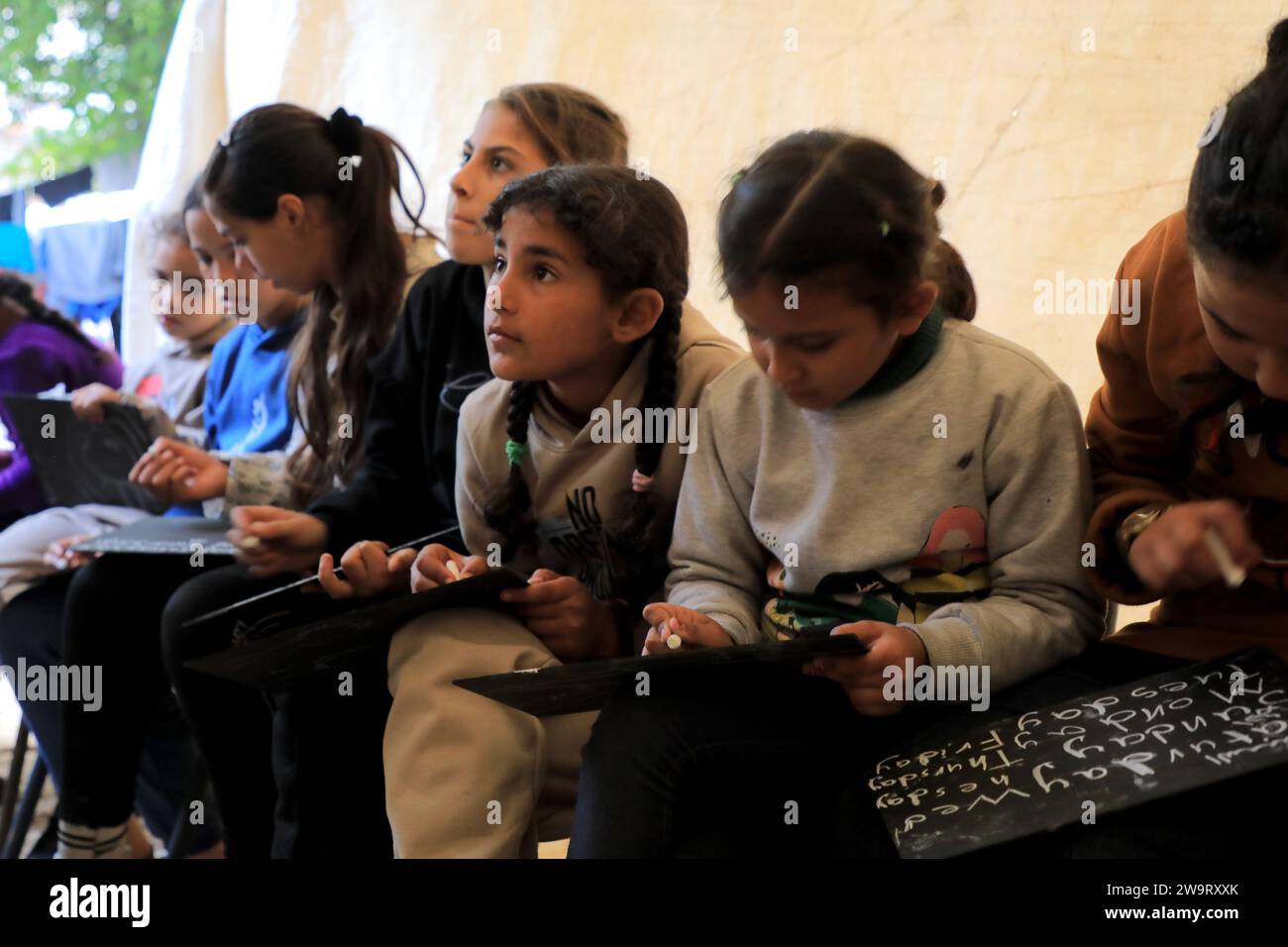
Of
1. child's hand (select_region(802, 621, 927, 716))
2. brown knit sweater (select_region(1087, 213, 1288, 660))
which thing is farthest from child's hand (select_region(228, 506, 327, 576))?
brown knit sweater (select_region(1087, 213, 1288, 660))

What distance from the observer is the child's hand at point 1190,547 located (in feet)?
2.89

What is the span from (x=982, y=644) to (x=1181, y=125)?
1064 mm

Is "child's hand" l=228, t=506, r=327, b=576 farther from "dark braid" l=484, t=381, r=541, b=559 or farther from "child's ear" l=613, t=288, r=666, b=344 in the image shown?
"child's ear" l=613, t=288, r=666, b=344

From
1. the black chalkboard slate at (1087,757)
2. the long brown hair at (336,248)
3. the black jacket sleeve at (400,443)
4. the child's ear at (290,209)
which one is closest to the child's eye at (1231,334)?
the black chalkboard slate at (1087,757)

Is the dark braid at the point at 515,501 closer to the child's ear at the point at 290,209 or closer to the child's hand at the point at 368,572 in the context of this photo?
the child's hand at the point at 368,572

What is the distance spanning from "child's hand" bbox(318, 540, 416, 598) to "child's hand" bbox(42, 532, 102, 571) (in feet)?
2.11

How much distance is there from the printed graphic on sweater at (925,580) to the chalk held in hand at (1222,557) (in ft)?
0.65

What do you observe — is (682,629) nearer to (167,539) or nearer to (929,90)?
(167,539)

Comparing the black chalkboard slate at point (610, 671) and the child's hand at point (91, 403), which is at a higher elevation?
the child's hand at point (91, 403)

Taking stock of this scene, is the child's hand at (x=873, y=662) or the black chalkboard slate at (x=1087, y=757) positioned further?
the child's hand at (x=873, y=662)

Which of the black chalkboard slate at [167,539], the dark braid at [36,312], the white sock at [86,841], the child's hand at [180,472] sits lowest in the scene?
the white sock at [86,841]

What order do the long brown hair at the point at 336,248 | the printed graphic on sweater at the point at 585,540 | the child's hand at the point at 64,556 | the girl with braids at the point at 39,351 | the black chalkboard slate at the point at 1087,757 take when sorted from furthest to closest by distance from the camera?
the girl with braids at the point at 39,351 < the child's hand at the point at 64,556 < the long brown hair at the point at 336,248 < the printed graphic on sweater at the point at 585,540 < the black chalkboard slate at the point at 1087,757

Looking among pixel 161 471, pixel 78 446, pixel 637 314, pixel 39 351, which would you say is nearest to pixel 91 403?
pixel 78 446

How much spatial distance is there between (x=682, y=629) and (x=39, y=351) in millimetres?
1774
